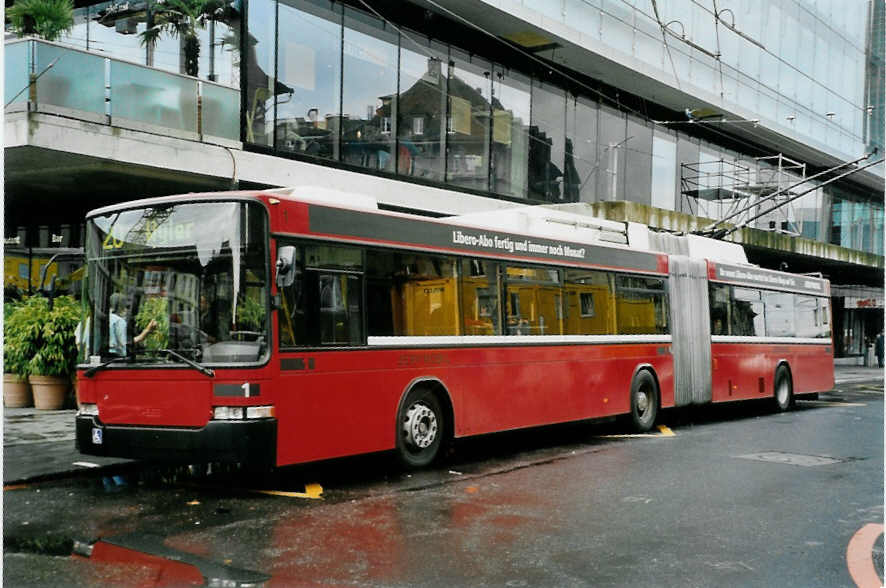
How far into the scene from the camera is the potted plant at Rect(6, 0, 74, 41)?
14289mm

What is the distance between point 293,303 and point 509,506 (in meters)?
2.75

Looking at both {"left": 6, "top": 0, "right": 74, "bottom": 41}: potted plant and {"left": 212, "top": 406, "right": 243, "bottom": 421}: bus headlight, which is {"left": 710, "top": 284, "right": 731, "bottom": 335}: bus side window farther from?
{"left": 6, "top": 0, "right": 74, "bottom": 41}: potted plant

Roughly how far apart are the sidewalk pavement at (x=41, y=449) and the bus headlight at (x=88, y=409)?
2.80ft

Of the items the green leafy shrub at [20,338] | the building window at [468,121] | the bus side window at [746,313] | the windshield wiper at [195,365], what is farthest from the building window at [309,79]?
A: the windshield wiper at [195,365]

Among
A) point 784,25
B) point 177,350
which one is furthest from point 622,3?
point 177,350

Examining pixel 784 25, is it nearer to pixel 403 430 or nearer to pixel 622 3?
pixel 622 3

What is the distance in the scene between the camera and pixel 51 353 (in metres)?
15.1

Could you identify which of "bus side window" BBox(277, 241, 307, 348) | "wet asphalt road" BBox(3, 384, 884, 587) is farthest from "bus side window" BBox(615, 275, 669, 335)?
"bus side window" BBox(277, 241, 307, 348)

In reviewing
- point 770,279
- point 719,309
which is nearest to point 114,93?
point 719,309

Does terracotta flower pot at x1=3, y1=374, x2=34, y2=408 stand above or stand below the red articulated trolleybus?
below

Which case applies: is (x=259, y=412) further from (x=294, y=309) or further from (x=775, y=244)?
(x=775, y=244)

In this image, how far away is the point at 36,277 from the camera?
62.8 feet

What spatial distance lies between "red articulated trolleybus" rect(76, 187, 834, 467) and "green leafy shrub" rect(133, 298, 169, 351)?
0.05 ft

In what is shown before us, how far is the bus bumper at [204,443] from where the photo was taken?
8.40 metres
